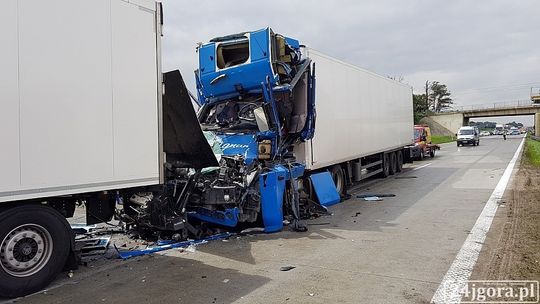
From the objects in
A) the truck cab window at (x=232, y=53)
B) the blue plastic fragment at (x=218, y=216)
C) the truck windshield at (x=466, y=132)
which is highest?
the truck cab window at (x=232, y=53)

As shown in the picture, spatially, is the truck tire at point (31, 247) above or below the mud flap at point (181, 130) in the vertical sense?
below

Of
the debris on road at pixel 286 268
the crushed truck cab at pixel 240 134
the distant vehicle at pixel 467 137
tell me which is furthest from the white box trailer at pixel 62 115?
the distant vehicle at pixel 467 137

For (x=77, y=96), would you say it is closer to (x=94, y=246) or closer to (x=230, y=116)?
(x=94, y=246)

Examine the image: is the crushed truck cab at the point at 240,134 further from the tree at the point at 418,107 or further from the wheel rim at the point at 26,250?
the tree at the point at 418,107

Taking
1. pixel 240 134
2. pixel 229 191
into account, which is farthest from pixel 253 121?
pixel 229 191

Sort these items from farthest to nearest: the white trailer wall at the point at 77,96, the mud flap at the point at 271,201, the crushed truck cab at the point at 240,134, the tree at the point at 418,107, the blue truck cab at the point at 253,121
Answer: the tree at the point at 418,107 < the mud flap at the point at 271,201 < the blue truck cab at the point at 253,121 < the crushed truck cab at the point at 240,134 < the white trailer wall at the point at 77,96

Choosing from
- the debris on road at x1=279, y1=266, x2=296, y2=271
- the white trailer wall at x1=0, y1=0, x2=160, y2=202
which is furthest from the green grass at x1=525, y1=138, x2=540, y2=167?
the white trailer wall at x1=0, y1=0, x2=160, y2=202

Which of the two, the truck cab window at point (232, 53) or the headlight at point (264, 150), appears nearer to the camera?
the headlight at point (264, 150)

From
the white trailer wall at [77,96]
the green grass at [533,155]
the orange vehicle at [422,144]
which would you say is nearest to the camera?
the white trailer wall at [77,96]

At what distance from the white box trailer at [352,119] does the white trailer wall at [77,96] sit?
4.58 m

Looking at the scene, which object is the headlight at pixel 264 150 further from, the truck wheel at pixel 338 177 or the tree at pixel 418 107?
the tree at pixel 418 107

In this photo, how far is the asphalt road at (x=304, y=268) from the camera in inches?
183

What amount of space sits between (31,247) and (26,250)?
0.06 metres

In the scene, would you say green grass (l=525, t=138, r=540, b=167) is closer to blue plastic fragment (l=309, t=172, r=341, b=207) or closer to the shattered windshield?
blue plastic fragment (l=309, t=172, r=341, b=207)
